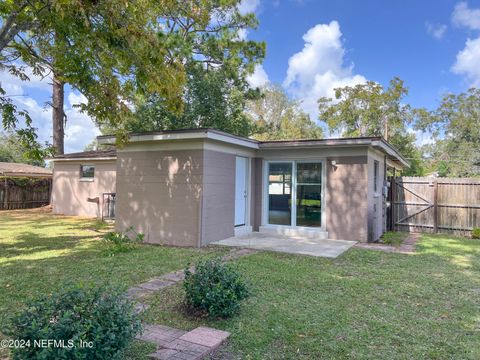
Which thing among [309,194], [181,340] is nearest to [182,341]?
[181,340]

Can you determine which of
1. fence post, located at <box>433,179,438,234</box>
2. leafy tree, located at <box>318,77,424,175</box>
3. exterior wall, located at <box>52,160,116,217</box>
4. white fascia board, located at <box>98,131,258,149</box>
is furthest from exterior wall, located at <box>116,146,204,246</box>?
leafy tree, located at <box>318,77,424,175</box>

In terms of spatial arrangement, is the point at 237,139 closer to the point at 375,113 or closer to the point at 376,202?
the point at 376,202

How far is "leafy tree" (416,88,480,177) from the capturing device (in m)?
26.4

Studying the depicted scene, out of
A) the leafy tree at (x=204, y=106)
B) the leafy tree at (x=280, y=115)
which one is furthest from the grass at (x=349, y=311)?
the leafy tree at (x=280, y=115)

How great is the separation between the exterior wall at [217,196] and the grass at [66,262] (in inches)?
35.4

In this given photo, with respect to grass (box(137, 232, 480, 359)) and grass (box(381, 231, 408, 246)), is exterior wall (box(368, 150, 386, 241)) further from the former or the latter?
grass (box(137, 232, 480, 359))

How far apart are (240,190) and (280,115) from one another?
85.1 ft

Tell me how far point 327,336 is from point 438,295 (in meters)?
2.30

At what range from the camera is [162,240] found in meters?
8.48

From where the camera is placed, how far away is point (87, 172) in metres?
15.7

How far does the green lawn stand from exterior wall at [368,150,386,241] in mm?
1469

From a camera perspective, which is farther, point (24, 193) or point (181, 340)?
point (24, 193)

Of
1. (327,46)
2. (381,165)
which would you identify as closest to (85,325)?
(381,165)

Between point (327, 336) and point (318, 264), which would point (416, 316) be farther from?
point (318, 264)
